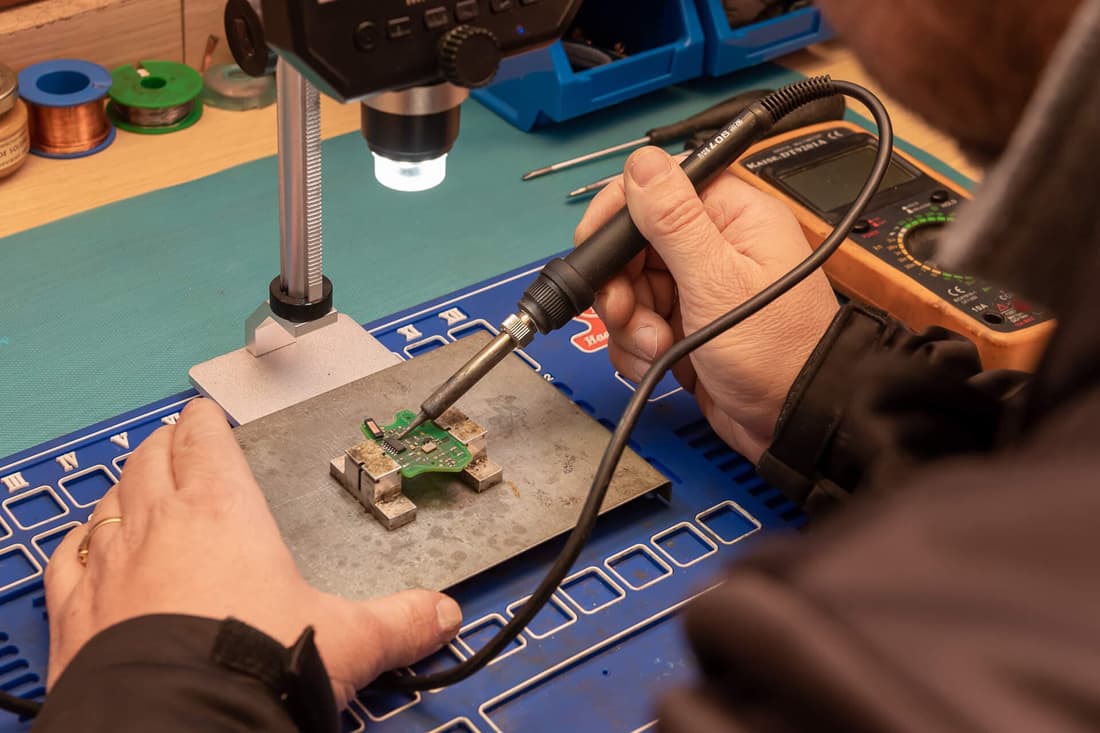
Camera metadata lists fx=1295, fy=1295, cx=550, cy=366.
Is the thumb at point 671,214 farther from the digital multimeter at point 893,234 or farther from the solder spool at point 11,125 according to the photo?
the solder spool at point 11,125

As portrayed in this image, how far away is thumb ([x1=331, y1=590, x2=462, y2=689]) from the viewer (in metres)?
0.71

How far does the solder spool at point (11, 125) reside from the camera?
1144 millimetres

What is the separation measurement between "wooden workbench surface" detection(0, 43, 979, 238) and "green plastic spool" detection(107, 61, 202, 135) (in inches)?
0.4

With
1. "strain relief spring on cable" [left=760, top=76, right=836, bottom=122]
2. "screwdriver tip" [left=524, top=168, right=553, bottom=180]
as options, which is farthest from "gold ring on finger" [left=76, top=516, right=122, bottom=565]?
"screwdriver tip" [left=524, top=168, right=553, bottom=180]

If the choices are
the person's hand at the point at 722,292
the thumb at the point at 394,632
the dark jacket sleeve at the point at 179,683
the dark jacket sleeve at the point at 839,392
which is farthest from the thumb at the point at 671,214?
the dark jacket sleeve at the point at 179,683

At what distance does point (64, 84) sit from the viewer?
4.08ft

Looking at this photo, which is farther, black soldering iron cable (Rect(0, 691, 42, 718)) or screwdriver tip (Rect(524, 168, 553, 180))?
screwdriver tip (Rect(524, 168, 553, 180))

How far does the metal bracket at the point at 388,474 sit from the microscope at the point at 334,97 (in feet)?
0.42

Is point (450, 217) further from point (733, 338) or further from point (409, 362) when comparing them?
point (733, 338)

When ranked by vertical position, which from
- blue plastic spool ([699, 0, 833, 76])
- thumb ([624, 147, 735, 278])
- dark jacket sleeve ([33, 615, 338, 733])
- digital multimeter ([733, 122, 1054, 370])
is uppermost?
thumb ([624, 147, 735, 278])

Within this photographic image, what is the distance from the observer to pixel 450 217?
122cm

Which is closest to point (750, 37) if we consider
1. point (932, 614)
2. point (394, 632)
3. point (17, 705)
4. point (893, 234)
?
point (893, 234)

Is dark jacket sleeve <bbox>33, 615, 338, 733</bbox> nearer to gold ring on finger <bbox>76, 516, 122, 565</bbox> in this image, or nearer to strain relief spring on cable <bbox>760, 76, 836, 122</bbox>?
gold ring on finger <bbox>76, 516, 122, 565</bbox>

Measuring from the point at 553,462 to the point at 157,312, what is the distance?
0.40 m
